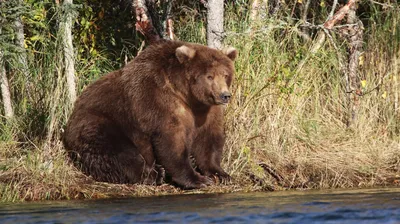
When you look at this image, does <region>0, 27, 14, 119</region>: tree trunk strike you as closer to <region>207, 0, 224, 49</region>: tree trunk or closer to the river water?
<region>207, 0, 224, 49</region>: tree trunk

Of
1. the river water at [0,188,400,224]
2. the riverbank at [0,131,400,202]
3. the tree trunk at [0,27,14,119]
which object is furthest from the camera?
the tree trunk at [0,27,14,119]

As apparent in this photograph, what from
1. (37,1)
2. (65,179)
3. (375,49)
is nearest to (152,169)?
(65,179)

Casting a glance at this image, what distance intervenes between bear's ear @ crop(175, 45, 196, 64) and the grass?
1.11 metres

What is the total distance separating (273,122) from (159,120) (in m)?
1.57

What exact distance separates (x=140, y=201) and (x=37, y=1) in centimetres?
375

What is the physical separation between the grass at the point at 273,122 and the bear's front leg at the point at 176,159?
6.0 inches

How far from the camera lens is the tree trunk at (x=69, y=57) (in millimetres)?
10398

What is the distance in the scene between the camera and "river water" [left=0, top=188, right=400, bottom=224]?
6.87 m

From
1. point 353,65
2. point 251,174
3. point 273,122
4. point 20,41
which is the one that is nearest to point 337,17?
point 353,65

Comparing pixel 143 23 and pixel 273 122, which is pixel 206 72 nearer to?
pixel 273 122

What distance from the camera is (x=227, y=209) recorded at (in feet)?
24.6

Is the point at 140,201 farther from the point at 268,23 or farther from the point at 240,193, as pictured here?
the point at 268,23

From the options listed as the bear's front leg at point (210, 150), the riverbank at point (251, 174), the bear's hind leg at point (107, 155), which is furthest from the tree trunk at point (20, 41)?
the bear's front leg at point (210, 150)

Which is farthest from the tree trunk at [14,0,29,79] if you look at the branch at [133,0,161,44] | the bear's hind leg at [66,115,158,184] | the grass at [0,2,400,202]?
the bear's hind leg at [66,115,158,184]
